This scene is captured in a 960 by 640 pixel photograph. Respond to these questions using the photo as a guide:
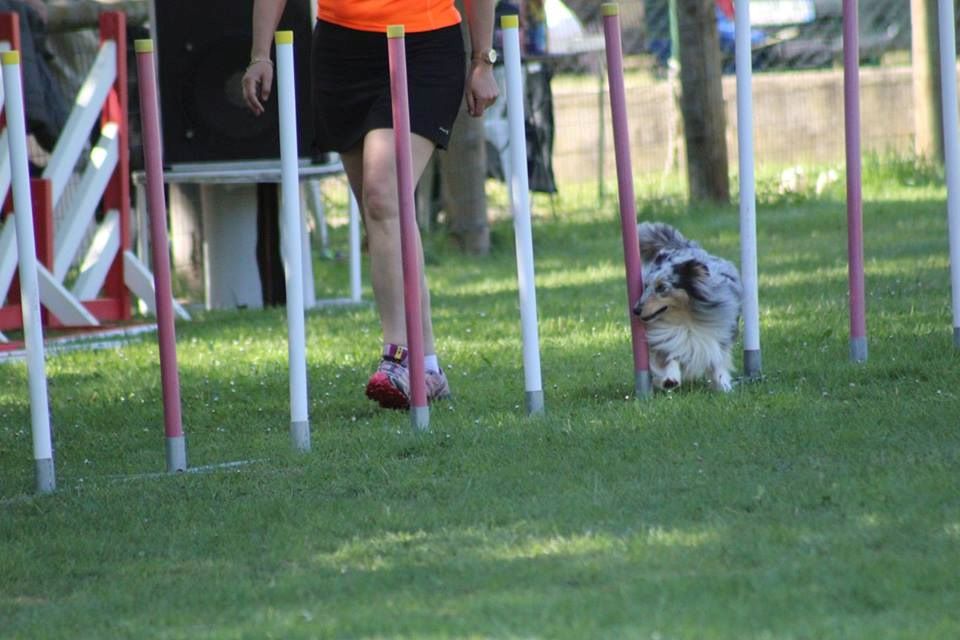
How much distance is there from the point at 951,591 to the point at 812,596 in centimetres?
26

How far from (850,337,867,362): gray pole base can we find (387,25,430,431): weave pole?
1.62m

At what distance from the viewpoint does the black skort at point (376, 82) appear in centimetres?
534

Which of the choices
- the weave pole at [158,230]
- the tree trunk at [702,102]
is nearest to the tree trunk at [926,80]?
the tree trunk at [702,102]

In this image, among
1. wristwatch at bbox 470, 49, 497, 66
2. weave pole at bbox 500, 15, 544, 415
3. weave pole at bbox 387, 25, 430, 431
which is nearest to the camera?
weave pole at bbox 387, 25, 430, 431

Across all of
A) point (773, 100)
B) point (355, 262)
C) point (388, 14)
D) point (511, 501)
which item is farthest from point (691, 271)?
point (773, 100)

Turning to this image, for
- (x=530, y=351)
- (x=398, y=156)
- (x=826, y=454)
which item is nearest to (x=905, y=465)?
(x=826, y=454)

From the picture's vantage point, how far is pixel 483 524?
152 inches

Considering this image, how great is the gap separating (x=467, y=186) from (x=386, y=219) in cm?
585

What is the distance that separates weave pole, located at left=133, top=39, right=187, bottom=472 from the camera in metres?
4.53

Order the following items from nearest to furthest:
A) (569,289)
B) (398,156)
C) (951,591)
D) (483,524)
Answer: (951,591) → (483,524) → (398,156) → (569,289)

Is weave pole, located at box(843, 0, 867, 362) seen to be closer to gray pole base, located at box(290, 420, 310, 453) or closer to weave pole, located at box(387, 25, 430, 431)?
weave pole, located at box(387, 25, 430, 431)

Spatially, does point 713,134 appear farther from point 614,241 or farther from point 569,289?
point 569,289

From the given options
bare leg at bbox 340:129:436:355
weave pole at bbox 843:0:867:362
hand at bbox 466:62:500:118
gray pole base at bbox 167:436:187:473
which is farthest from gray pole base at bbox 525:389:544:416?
weave pole at bbox 843:0:867:362

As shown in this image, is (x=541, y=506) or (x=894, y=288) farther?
(x=894, y=288)
